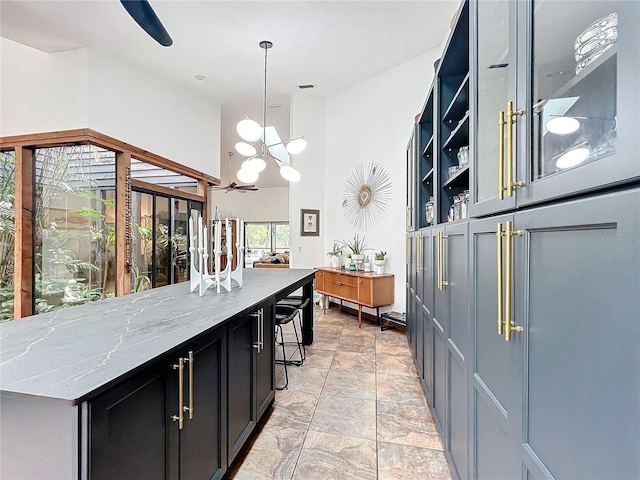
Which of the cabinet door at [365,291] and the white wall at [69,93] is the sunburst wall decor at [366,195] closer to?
the cabinet door at [365,291]

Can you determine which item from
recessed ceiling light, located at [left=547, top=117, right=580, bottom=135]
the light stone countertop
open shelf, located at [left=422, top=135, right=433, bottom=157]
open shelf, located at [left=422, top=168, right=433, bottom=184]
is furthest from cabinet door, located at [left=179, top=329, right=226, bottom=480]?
open shelf, located at [left=422, top=135, right=433, bottom=157]

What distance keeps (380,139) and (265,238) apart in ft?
24.2

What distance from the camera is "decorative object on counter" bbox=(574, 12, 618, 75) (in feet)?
1.97

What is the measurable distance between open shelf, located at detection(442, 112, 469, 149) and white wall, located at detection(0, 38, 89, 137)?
155 inches

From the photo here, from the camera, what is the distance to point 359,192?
17.4 ft

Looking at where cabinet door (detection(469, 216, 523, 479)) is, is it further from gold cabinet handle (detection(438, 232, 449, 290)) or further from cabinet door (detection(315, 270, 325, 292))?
cabinet door (detection(315, 270, 325, 292))

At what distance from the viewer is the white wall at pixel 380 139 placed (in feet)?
14.9

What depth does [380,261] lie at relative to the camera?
15.5ft

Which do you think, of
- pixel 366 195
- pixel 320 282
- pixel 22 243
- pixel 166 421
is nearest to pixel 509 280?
pixel 166 421

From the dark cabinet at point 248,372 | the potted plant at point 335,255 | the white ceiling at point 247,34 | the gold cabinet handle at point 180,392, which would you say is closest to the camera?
the gold cabinet handle at point 180,392

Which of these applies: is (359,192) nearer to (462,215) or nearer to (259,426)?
(462,215)

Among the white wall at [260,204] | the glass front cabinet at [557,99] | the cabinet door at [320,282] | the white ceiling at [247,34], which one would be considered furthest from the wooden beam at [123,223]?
the white wall at [260,204]

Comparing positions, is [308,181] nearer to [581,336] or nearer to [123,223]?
[123,223]

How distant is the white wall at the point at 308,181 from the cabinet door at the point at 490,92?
4474mm
